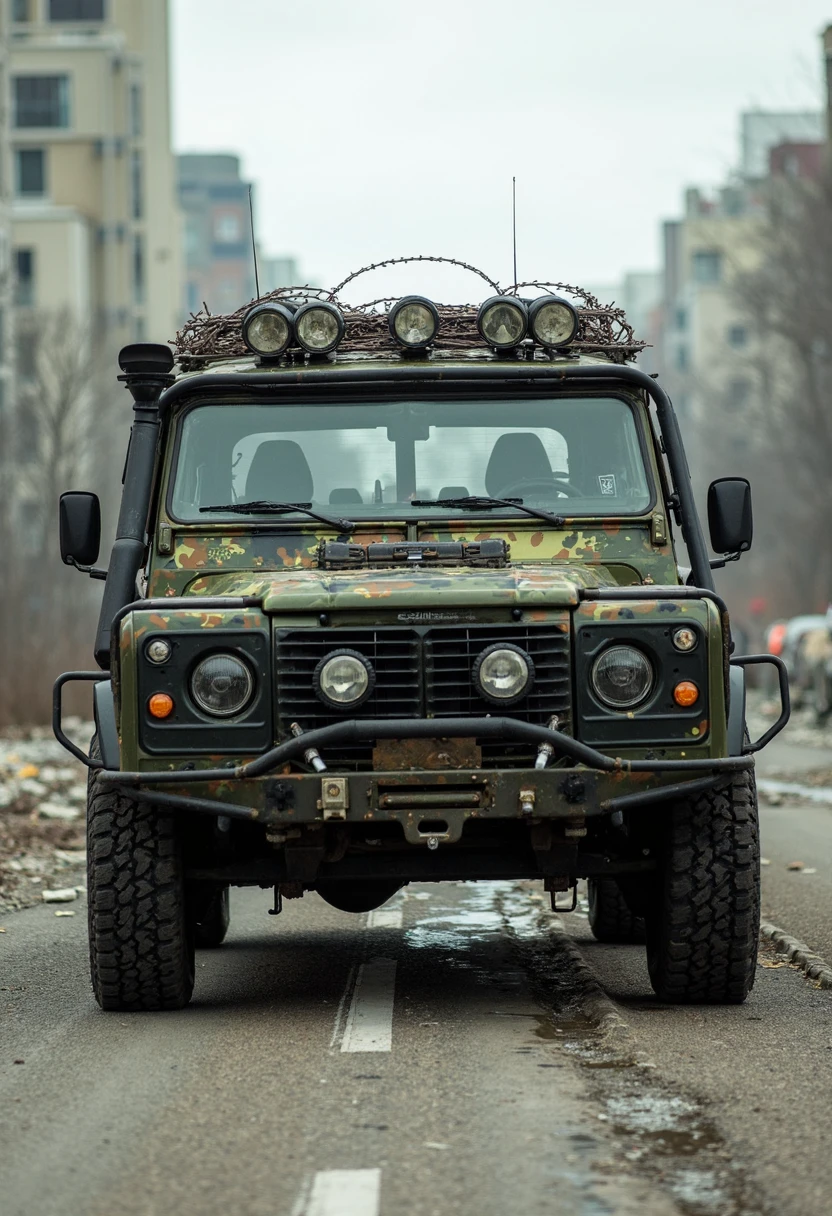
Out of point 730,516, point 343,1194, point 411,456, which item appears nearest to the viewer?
point 343,1194

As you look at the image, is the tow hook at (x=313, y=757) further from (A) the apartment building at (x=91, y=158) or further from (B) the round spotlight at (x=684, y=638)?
(A) the apartment building at (x=91, y=158)

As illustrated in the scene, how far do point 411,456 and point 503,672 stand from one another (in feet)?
5.34

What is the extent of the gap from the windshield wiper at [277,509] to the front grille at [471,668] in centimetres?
126

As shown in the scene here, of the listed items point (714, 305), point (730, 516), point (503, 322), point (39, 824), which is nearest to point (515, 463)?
point (503, 322)

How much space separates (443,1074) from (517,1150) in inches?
Result: 42.7

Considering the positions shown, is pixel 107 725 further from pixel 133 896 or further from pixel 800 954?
pixel 800 954

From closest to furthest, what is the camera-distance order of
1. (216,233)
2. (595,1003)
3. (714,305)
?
(595,1003), (714,305), (216,233)

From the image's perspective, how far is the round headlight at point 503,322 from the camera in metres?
8.71

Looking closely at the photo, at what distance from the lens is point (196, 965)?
30.5 feet

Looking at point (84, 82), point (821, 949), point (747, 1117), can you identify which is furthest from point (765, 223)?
point (747, 1117)

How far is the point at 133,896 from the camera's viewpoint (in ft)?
24.8

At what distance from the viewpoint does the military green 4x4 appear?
727cm

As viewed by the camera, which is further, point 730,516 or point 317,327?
point 317,327

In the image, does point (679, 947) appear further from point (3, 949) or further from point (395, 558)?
point (3, 949)
